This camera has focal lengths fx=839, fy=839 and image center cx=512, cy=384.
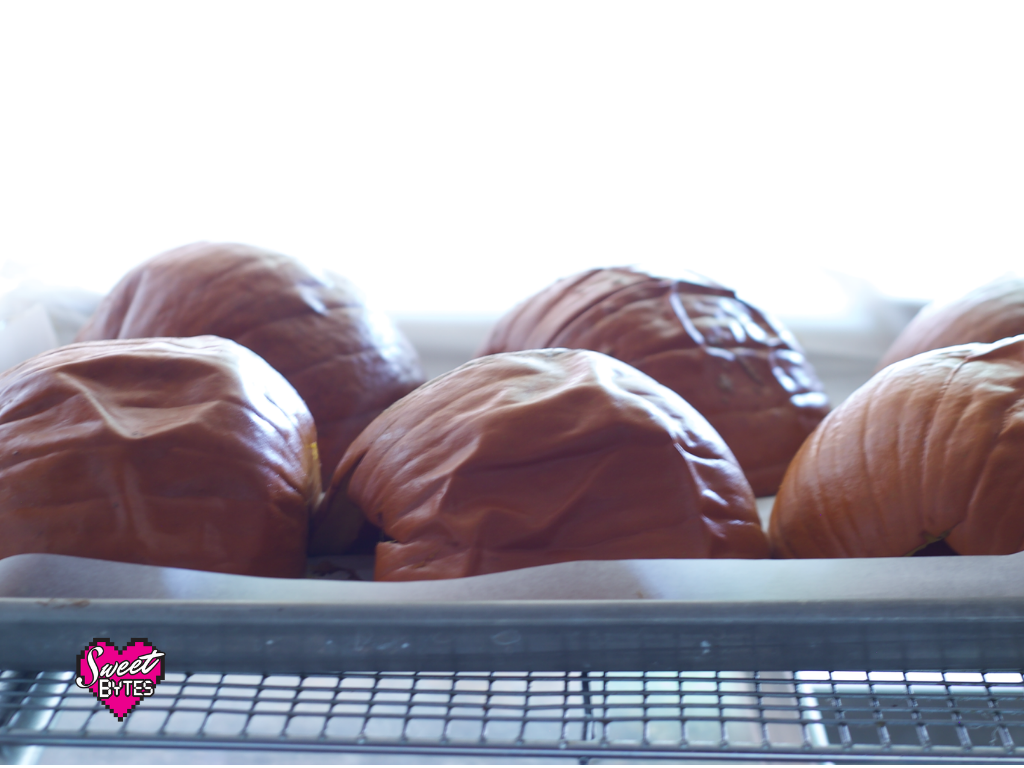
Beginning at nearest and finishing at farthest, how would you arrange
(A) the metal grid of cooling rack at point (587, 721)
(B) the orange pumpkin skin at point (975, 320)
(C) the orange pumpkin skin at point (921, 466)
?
(A) the metal grid of cooling rack at point (587, 721) → (C) the orange pumpkin skin at point (921, 466) → (B) the orange pumpkin skin at point (975, 320)

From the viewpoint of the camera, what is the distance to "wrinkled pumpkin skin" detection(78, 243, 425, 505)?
2.67 feet

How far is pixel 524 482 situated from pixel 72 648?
0.86ft

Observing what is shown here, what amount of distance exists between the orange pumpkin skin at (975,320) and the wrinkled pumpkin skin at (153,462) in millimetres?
624

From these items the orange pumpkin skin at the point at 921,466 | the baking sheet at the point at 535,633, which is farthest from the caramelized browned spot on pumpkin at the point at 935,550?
the baking sheet at the point at 535,633

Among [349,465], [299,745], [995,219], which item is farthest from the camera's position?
[995,219]

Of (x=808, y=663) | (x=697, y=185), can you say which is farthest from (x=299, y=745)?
(x=697, y=185)

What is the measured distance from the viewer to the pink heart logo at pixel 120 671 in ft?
1.35

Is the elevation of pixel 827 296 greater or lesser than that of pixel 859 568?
lesser

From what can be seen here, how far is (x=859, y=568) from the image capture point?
502 mm

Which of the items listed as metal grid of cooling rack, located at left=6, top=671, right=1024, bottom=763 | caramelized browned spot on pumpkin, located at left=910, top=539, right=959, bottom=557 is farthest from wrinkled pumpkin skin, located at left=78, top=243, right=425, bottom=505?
caramelized browned spot on pumpkin, located at left=910, top=539, right=959, bottom=557

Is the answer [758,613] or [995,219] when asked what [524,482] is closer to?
[758,613]

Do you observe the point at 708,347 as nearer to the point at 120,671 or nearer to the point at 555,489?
the point at 555,489

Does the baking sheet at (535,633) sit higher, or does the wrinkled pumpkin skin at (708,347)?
the baking sheet at (535,633)

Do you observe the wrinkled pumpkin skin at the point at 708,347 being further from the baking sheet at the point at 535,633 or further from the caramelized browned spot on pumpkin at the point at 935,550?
the baking sheet at the point at 535,633
